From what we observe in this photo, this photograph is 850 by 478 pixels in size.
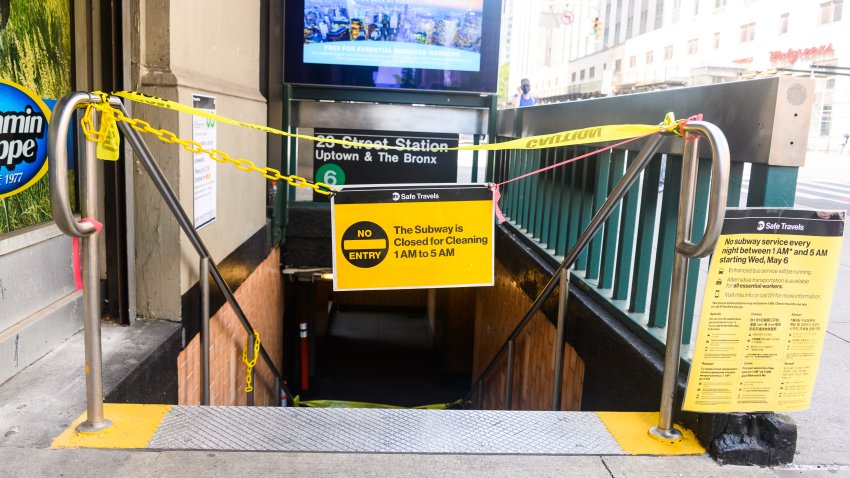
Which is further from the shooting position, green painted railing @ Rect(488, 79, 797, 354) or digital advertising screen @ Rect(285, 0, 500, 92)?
digital advertising screen @ Rect(285, 0, 500, 92)

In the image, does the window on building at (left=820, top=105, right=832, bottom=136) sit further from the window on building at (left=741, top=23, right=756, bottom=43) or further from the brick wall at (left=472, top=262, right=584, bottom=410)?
the brick wall at (left=472, top=262, right=584, bottom=410)

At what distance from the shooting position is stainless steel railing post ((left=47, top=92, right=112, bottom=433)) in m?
2.03

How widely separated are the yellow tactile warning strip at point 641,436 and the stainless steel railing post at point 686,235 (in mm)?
35

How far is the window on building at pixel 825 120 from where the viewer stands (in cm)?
3784

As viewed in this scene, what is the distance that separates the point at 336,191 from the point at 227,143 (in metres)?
1.49

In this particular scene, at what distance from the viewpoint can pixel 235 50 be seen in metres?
4.84

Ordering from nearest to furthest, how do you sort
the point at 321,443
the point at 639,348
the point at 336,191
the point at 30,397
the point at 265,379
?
1. the point at 321,443
2. the point at 30,397
3. the point at 639,348
4. the point at 336,191
5. the point at 265,379

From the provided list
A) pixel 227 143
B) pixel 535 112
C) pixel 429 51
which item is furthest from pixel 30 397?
pixel 429 51

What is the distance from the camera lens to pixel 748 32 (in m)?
43.1

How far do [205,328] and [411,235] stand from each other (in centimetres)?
119

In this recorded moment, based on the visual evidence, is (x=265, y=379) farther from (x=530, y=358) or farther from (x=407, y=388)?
(x=407, y=388)

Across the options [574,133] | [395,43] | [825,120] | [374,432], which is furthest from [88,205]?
[825,120]

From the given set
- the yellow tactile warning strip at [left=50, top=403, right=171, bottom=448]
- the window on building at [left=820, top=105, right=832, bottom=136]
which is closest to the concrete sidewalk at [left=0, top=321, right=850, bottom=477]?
the yellow tactile warning strip at [left=50, top=403, right=171, bottom=448]

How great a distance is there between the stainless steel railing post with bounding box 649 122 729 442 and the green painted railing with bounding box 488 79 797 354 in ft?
0.97
